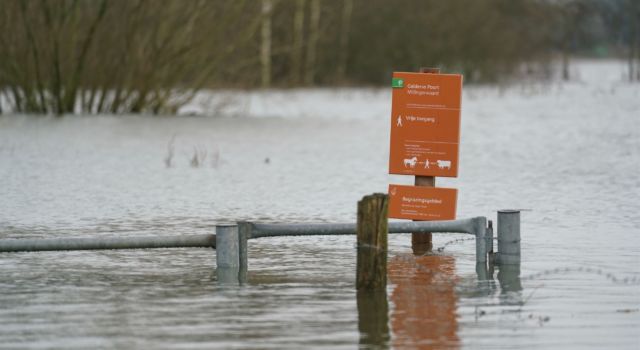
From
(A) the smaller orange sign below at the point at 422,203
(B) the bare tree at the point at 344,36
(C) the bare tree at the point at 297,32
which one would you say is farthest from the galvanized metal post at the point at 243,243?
(B) the bare tree at the point at 344,36

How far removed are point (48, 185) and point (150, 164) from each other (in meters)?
4.40

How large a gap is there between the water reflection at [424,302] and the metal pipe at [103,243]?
1.49 metres

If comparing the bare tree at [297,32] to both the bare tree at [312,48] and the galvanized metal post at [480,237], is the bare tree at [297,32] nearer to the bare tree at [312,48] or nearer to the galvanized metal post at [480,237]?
the bare tree at [312,48]

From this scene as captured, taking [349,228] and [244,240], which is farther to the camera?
[244,240]

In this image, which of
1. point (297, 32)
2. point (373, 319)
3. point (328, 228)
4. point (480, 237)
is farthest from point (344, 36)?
point (373, 319)

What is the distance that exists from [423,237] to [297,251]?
108cm

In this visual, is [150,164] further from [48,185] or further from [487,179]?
[487,179]

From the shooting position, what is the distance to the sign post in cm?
1225

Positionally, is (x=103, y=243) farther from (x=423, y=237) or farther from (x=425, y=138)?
(x=423, y=237)

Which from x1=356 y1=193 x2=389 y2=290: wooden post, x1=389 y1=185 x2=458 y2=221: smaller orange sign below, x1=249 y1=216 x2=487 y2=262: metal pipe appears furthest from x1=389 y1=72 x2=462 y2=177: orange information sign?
x1=356 y1=193 x2=389 y2=290: wooden post

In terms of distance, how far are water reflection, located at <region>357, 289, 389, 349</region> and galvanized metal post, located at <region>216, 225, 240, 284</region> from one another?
1.21 metres

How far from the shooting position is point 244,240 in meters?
11.2

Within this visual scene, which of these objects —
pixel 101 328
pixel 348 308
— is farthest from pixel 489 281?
pixel 101 328

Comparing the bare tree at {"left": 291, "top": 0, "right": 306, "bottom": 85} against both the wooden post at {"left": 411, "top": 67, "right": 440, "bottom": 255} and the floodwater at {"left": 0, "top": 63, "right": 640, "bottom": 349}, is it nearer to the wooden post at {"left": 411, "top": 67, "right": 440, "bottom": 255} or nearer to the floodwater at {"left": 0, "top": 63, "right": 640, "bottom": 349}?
the floodwater at {"left": 0, "top": 63, "right": 640, "bottom": 349}
